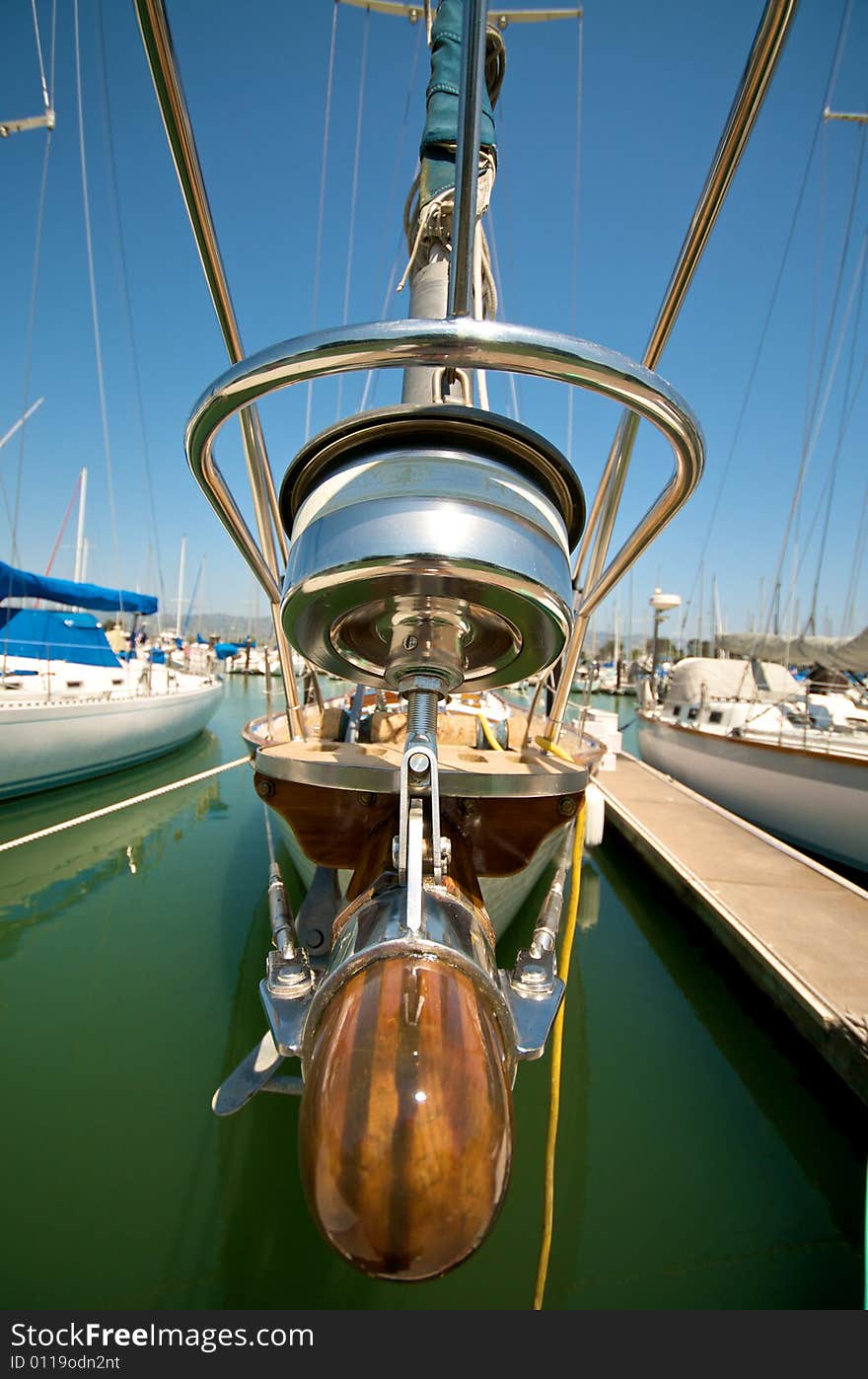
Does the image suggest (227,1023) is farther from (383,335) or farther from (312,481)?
(383,335)

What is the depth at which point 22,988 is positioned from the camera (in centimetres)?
315

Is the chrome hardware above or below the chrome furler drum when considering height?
below

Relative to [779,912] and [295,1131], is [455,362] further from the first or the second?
[779,912]

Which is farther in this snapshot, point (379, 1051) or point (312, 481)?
point (312, 481)

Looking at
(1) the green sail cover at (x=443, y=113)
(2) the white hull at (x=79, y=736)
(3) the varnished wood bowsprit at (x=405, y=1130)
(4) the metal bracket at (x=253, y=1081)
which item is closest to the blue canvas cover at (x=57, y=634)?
(2) the white hull at (x=79, y=736)

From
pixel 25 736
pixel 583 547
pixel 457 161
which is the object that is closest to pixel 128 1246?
pixel 583 547

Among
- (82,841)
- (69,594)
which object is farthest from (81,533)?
(82,841)

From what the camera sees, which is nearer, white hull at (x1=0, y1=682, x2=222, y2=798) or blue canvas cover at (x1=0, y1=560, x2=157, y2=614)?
white hull at (x1=0, y1=682, x2=222, y2=798)

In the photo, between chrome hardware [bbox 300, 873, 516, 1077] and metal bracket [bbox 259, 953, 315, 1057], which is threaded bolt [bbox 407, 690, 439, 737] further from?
metal bracket [bbox 259, 953, 315, 1057]

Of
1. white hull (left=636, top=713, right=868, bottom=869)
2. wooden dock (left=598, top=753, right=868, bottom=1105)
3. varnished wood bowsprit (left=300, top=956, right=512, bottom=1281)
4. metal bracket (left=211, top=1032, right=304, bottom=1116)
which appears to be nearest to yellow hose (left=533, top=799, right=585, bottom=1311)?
varnished wood bowsprit (left=300, top=956, right=512, bottom=1281)

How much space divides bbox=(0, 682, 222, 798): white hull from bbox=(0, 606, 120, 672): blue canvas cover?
1.42 meters

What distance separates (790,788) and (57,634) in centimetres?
1201

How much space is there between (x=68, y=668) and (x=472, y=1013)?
32.2 feet

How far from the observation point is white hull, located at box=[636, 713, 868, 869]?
580 centimetres
